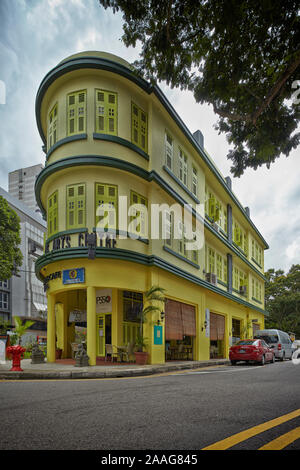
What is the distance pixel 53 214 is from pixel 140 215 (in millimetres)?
3746

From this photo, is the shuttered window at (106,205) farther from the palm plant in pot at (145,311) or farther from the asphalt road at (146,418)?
the asphalt road at (146,418)

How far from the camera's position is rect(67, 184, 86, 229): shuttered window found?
16.1m

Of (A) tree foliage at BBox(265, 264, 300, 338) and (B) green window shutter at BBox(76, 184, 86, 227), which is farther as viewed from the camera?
(A) tree foliage at BBox(265, 264, 300, 338)

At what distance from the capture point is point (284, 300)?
5078cm

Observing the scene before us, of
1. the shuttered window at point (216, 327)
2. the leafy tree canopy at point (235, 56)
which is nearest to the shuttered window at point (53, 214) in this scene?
the leafy tree canopy at point (235, 56)

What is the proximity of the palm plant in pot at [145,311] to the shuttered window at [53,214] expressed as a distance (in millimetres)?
4786

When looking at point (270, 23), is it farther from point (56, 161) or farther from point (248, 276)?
point (248, 276)

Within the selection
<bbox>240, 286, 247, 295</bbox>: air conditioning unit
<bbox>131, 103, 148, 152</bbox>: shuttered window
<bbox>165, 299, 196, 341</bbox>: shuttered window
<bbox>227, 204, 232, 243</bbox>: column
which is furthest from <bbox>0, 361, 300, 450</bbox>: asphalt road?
<bbox>240, 286, 247, 295</bbox>: air conditioning unit

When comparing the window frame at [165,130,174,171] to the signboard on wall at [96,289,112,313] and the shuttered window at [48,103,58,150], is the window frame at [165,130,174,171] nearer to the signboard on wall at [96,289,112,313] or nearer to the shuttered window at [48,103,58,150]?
the shuttered window at [48,103,58,150]

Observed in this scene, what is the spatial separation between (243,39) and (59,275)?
11106 mm

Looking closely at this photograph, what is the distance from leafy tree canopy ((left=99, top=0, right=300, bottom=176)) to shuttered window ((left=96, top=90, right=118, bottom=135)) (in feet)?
20.3

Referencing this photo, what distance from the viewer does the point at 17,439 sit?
13.8 ft

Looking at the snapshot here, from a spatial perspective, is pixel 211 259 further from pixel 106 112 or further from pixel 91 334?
pixel 91 334

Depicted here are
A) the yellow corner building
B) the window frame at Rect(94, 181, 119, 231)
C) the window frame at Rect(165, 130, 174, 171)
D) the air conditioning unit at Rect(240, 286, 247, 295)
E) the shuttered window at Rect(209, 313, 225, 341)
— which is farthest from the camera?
the air conditioning unit at Rect(240, 286, 247, 295)
